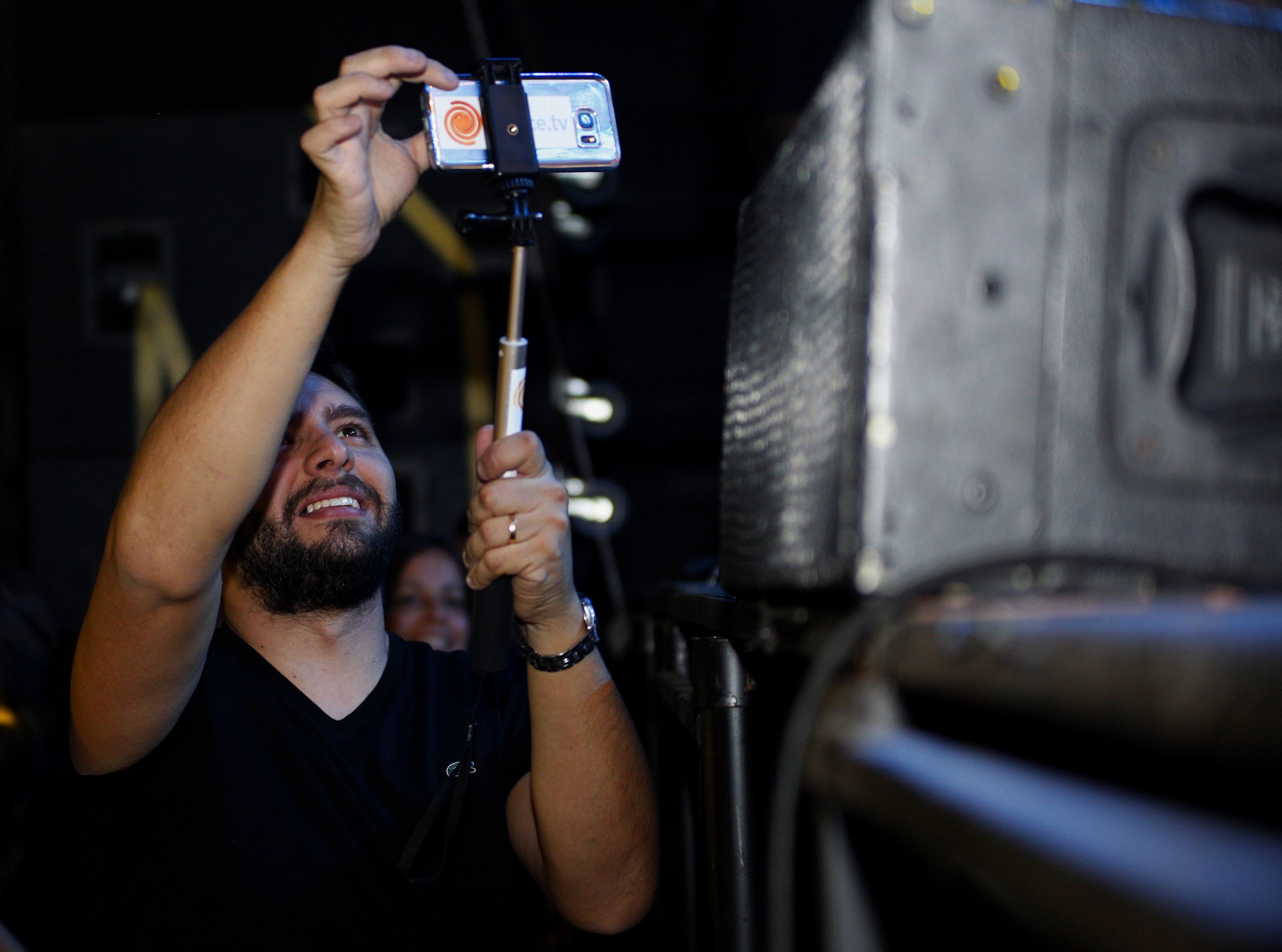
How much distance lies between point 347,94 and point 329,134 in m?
0.04

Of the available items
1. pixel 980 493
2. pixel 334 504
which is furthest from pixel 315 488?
pixel 980 493

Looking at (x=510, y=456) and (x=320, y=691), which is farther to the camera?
(x=320, y=691)

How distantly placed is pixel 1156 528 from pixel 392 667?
1.09 meters

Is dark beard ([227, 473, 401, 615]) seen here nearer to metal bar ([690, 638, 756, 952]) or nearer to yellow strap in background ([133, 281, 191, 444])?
metal bar ([690, 638, 756, 952])

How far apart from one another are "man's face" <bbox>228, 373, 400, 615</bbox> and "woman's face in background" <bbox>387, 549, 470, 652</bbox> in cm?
106

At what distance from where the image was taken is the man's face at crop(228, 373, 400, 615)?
4.18 feet

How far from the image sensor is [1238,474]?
1.56ft

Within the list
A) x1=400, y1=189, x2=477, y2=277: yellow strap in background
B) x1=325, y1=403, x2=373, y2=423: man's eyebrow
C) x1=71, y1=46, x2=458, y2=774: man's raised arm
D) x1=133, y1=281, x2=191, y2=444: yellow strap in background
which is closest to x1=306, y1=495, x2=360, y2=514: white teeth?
x1=325, y1=403, x2=373, y2=423: man's eyebrow

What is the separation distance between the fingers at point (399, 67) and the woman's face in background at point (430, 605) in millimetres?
1730

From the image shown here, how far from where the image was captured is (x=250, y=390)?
2.71 ft

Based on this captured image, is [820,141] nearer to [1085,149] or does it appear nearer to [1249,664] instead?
[1085,149]

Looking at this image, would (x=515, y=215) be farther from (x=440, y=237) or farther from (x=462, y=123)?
(x=440, y=237)

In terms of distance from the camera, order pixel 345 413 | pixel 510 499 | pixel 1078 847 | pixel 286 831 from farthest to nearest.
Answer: pixel 345 413 → pixel 286 831 → pixel 510 499 → pixel 1078 847

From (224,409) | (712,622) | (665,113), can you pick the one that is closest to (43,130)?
(665,113)
